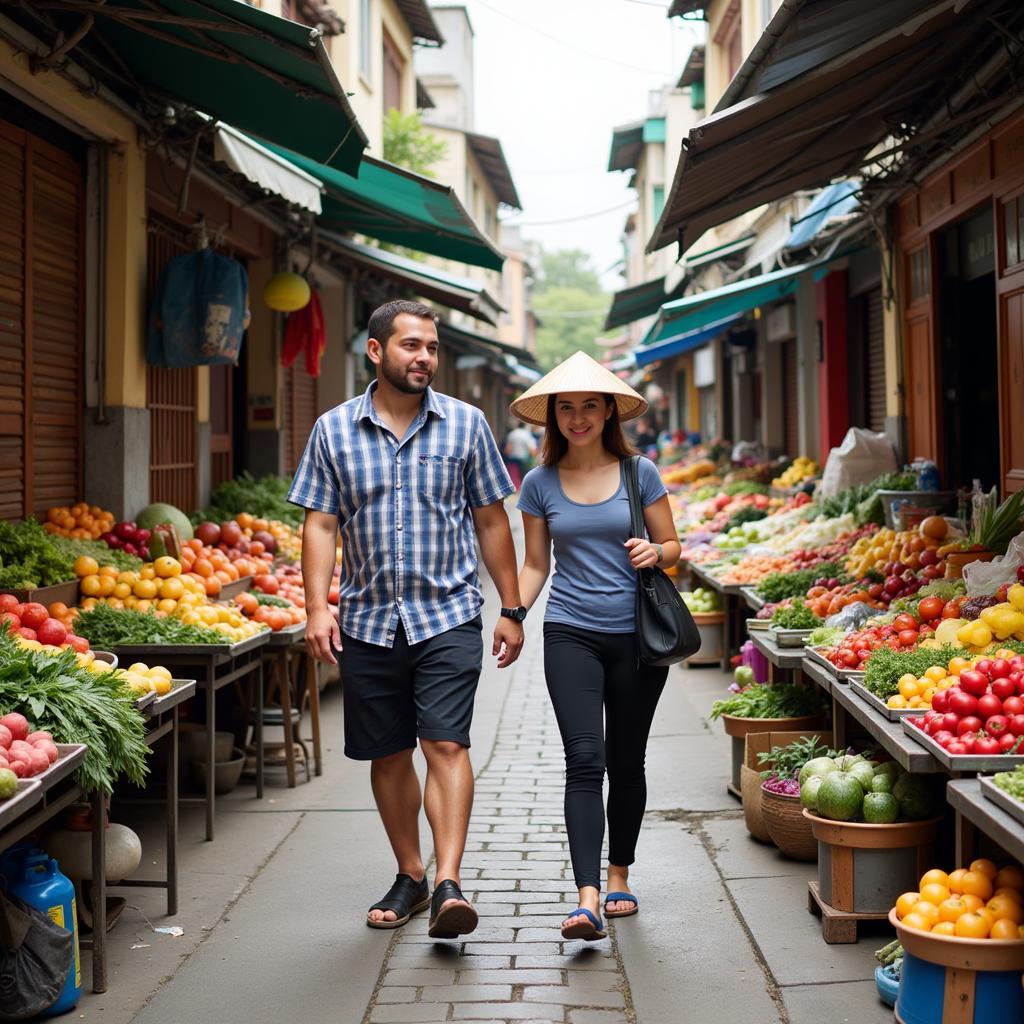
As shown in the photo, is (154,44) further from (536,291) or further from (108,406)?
(536,291)

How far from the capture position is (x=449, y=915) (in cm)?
480

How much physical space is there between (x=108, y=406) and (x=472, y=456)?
15.2 ft

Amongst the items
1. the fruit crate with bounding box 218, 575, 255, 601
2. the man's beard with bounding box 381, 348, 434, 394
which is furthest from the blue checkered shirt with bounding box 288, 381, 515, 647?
the fruit crate with bounding box 218, 575, 255, 601

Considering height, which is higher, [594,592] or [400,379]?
[400,379]

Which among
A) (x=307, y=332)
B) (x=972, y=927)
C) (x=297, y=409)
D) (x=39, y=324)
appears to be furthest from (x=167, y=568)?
(x=297, y=409)

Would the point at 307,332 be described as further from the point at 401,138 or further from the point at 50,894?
the point at 50,894

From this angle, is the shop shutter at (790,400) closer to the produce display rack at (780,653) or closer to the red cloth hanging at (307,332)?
the red cloth hanging at (307,332)

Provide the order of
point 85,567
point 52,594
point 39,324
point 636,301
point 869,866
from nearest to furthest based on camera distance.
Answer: point 869,866 → point 52,594 → point 85,567 → point 39,324 → point 636,301

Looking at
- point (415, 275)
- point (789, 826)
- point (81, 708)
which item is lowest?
point (789, 826)

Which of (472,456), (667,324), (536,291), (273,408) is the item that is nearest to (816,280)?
(667,324)

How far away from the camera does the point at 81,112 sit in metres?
8.23

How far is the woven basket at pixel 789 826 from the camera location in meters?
6.02

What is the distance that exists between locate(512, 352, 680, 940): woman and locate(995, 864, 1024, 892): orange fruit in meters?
1.46

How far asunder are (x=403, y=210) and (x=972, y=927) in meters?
8.34
